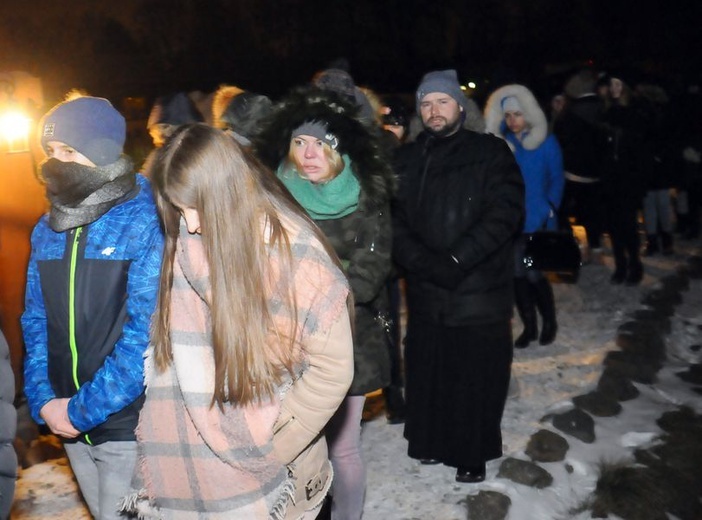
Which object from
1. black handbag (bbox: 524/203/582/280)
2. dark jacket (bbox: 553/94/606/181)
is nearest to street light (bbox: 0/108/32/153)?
black handbag (bbox: 524/203/582/280)

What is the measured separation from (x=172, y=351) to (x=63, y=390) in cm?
77

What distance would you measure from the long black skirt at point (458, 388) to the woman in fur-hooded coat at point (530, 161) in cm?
211

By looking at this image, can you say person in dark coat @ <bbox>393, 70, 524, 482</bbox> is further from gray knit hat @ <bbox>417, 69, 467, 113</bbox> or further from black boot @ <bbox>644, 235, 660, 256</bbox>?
black boot @ <bbox>644, 235, 660, 256</bbox>

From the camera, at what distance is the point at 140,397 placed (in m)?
2.75

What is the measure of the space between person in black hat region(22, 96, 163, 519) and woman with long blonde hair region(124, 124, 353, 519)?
369mm

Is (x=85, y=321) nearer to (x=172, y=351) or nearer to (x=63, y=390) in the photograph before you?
(x=63, y=390)

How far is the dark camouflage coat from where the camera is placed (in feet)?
11.1

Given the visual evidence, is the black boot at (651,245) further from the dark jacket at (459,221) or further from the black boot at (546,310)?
the dark jacket at (459,221)

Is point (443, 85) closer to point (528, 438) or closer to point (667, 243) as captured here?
point (528, 438)

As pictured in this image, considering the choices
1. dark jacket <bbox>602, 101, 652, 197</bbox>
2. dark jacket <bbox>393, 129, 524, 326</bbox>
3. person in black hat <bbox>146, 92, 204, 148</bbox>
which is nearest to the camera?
dark jacket <bbox>393, 129, 524, 326</bbox>

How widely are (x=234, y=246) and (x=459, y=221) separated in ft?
6.74

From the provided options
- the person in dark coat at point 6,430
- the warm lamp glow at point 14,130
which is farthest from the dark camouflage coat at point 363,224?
the warm lamp glow at point 14,130

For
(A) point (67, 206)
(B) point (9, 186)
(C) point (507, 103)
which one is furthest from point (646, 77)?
(A) point (67, 206)

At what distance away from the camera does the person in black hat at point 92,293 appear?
8.70ft
